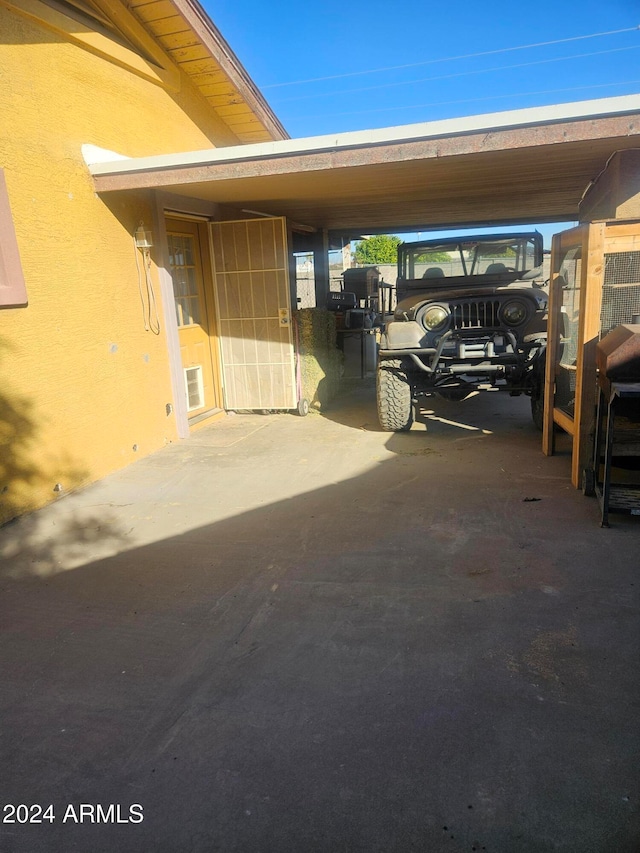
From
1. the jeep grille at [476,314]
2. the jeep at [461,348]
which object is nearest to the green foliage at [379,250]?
the jeep at [461,348]

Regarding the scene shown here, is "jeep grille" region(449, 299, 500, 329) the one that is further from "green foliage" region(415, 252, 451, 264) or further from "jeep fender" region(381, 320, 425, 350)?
"green foliage" region(415, 252, 451, 264)

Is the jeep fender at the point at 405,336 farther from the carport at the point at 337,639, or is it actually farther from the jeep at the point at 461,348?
the carport at the point at 337,639

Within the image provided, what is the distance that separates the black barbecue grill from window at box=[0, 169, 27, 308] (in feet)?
13.2

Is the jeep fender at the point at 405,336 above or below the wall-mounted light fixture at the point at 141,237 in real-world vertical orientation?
below

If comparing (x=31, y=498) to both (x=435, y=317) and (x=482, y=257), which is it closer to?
(x=435, y=317)

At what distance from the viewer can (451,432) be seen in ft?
19.7

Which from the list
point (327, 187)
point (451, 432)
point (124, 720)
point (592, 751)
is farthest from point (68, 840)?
point (327, 187)

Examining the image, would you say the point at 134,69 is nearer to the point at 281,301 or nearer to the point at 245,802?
the point at 281,301

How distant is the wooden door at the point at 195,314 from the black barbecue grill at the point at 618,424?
4509 mm

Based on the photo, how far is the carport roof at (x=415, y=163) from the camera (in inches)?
149

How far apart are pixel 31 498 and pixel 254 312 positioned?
12.1ft

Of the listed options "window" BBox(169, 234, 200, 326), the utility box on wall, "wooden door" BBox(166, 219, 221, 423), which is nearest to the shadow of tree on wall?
"wooden door" BBox(166, 219, 221, 423)

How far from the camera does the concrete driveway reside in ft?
5.38

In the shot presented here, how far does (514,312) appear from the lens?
546cm
